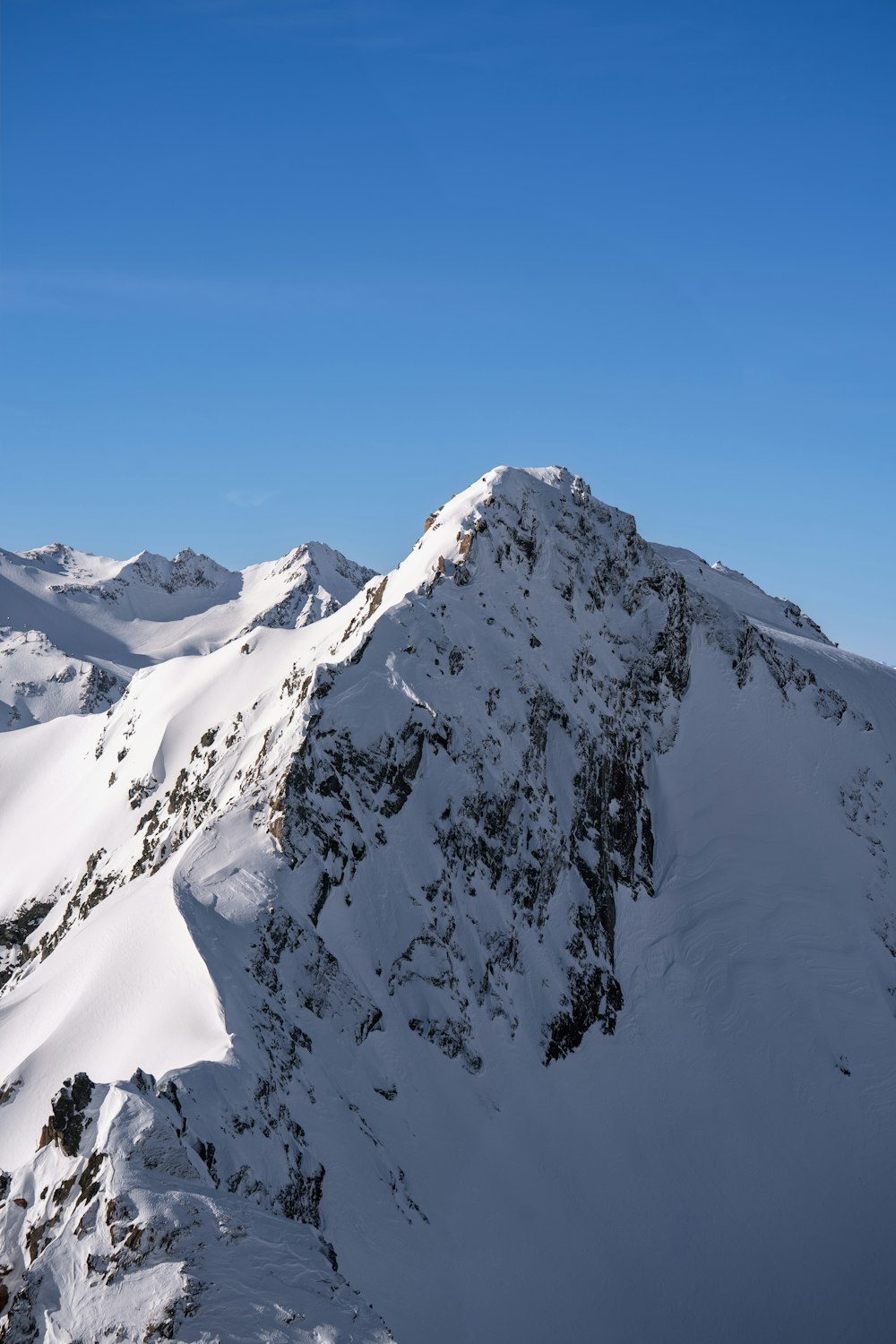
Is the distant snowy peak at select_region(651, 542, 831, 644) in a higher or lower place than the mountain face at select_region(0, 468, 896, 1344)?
higher

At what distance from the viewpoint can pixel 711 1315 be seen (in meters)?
Result: 40.0

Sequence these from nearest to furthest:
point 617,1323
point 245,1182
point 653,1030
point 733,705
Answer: point 245,1182, point 617,1323, point 653,1030, point 733,705

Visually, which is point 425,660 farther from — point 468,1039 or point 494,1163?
point 494,1163

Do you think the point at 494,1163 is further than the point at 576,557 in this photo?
No

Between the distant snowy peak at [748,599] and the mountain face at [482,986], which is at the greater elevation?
the distant snowy peak at [748,599]

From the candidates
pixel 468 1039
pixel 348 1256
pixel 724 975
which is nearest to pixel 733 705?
pixel 724 975

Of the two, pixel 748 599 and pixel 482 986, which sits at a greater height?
pixel 748 599

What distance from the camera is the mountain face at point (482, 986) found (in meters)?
21.4

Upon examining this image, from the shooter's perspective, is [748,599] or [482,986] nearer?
[482,986]

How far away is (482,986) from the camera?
4419 cm

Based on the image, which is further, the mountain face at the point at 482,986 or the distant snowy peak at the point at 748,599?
the distant snowy peak at the point at 748,599

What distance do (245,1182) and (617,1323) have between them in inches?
853

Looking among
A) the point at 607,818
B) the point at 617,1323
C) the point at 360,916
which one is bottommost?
the point at 617,1323

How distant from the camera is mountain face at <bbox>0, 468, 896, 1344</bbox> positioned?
843 inches
